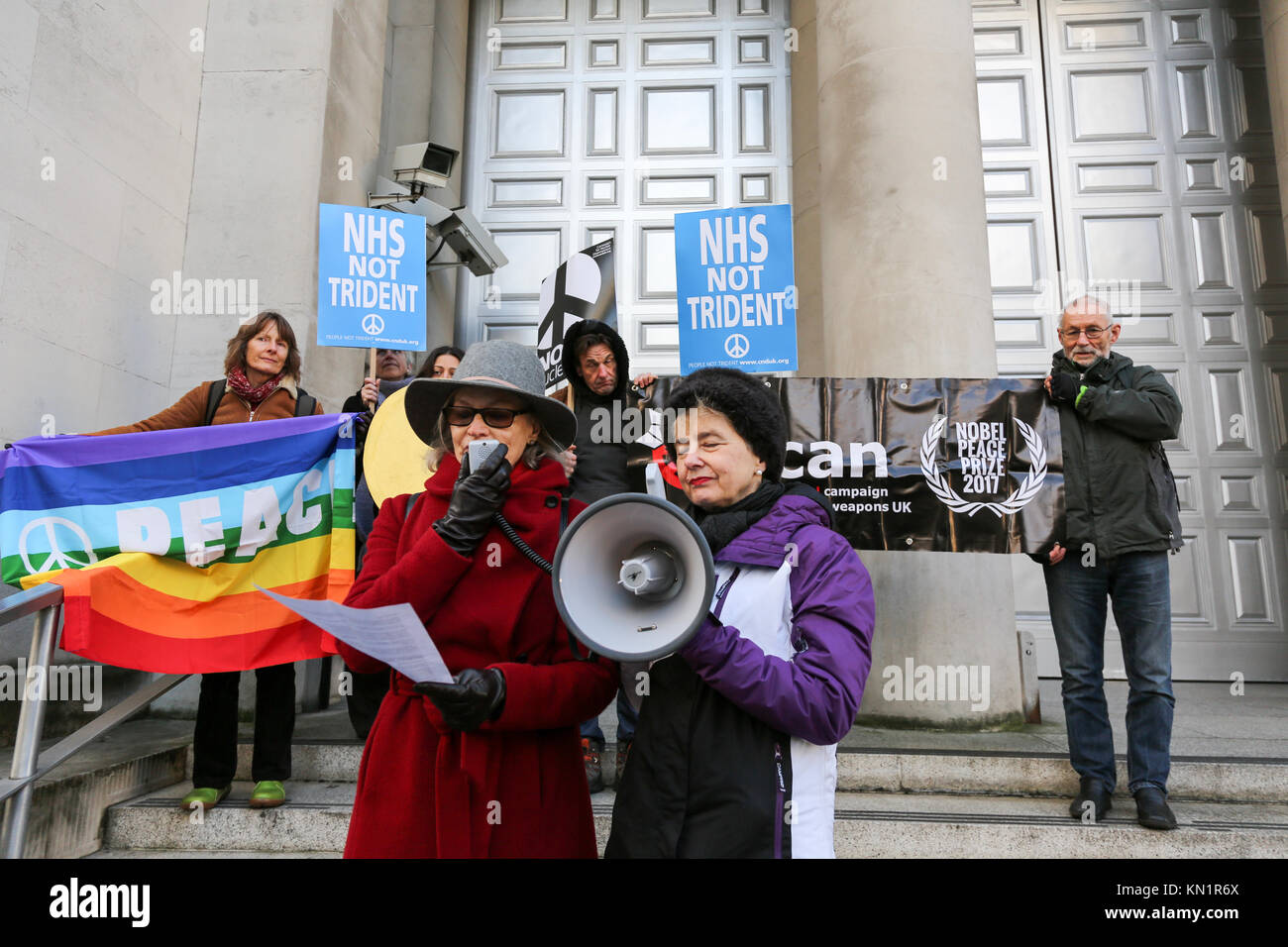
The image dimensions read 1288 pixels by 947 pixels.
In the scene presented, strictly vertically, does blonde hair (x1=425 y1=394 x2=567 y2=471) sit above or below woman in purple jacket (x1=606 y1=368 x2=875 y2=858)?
above

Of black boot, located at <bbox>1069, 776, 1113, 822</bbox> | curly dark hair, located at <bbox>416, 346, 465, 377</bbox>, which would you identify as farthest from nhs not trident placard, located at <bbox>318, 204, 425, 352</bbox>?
black boot, located at <bbox>1069, 776, 1113, 822</bbox>

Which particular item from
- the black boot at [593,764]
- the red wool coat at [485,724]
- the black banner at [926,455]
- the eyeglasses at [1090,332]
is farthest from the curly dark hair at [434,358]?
the eyeglasses at [1090,332]

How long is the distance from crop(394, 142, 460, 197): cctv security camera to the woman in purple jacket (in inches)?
240

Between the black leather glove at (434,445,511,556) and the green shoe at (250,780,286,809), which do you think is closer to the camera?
the black leather glove at (434,445,511,556)

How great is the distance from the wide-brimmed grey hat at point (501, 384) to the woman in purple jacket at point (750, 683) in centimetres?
34

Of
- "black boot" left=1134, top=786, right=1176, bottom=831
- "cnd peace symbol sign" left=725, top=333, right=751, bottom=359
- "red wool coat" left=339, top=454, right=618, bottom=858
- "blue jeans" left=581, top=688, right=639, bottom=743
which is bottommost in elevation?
"black boot" left=1134, top=786, right=1176, bottom=831

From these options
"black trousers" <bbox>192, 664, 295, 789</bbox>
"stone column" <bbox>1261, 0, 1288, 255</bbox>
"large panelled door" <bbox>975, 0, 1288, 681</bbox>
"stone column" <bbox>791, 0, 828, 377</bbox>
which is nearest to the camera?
"black trousers" <bbox>192, 664, 295, 789</bbox>

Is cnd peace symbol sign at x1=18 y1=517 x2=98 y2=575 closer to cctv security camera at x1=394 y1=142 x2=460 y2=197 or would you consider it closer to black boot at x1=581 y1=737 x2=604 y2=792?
black boot at x1=581 y1=737 x2=604 y2=792

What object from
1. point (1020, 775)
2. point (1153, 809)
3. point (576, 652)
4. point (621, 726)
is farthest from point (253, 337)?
point (1153, 809)

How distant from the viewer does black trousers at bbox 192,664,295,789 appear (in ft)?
12.4

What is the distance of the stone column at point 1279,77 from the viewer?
689 cm

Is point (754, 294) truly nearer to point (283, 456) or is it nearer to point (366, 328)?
point (366, 328)

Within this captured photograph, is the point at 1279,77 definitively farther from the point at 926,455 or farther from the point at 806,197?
the point at 926,455

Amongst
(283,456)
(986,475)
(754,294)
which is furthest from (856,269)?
(283,456)
